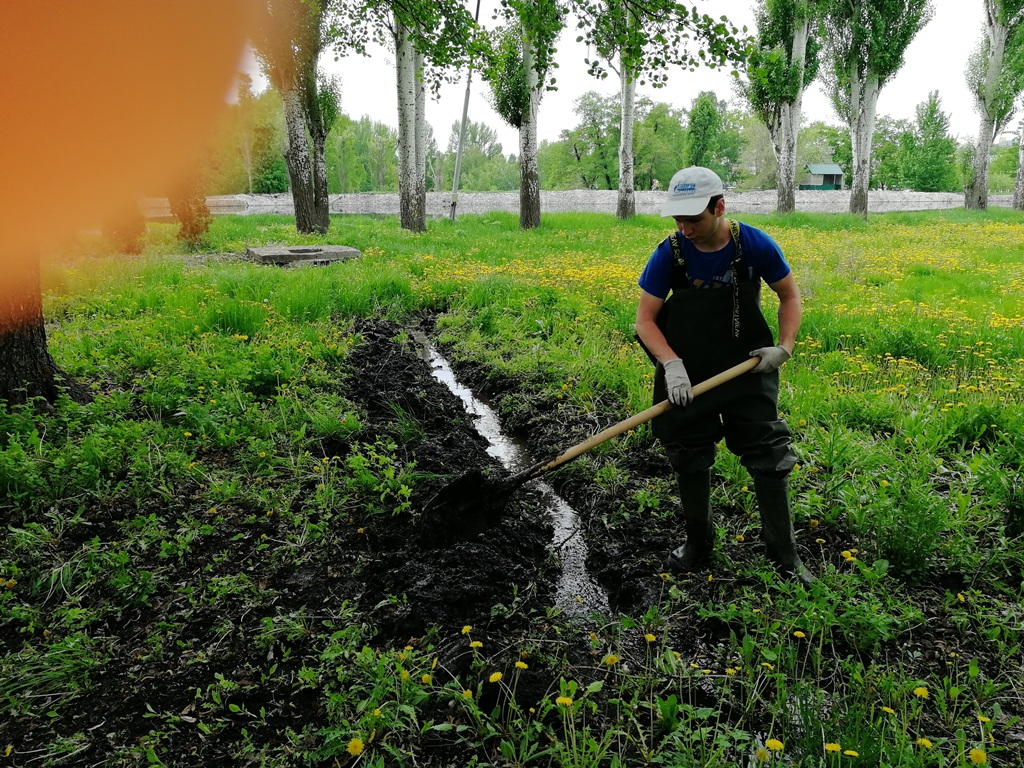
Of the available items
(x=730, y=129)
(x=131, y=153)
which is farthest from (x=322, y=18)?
(x=730, y=129)

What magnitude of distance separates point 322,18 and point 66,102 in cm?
1294

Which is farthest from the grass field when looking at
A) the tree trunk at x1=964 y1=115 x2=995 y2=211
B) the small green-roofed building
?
the small green-roofed building

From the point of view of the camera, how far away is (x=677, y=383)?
2658mm

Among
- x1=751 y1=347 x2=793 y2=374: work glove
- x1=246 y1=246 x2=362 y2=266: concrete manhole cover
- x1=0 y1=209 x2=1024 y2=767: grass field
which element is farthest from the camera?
x1=246 y1=246 x2=362 y2=266: concrete manhole cover

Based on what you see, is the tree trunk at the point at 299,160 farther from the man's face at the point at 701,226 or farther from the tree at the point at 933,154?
the tree at the point at 933,154

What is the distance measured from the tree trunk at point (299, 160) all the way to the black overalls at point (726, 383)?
44.3 feet

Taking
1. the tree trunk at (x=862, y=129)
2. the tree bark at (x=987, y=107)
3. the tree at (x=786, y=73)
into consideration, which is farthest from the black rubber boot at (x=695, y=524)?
the tree bark at (x=987, y=107)

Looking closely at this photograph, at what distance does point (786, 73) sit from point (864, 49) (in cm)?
431

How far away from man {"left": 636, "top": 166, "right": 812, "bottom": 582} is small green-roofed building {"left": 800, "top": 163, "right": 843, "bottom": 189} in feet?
222

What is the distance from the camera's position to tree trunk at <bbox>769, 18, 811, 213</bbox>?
62.3 ft

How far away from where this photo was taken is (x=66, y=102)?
11.8 ft

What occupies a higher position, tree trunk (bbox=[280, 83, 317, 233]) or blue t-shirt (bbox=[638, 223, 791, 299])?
tree trunk (bbox=[280, 83, 317, 233])

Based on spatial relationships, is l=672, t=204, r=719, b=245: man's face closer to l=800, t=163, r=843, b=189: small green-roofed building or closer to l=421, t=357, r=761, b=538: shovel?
l=421, t=357, r=761, b=538: shovel

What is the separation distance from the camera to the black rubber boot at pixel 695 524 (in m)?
2.87
